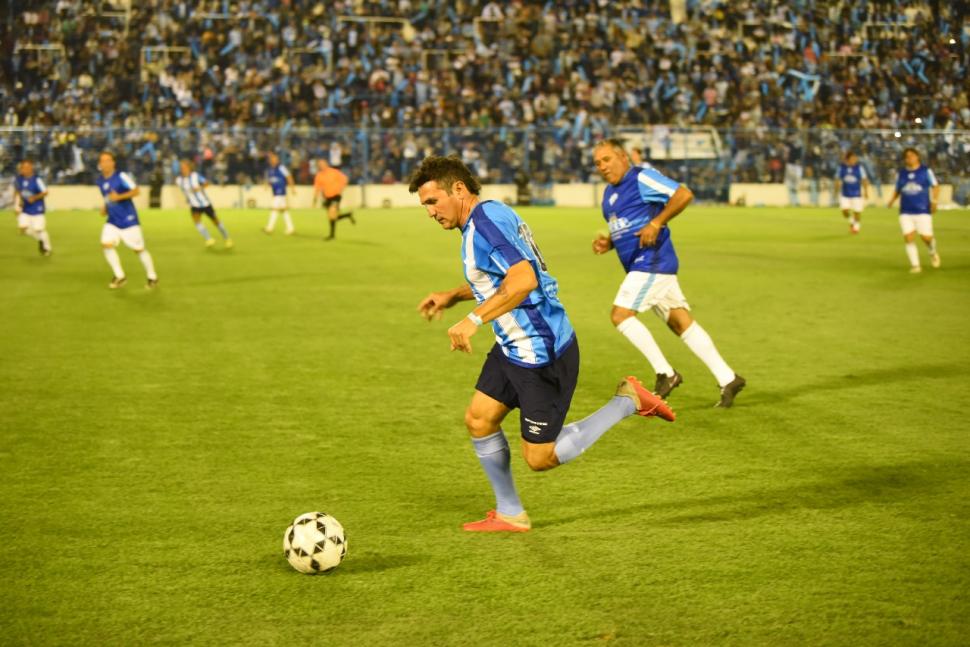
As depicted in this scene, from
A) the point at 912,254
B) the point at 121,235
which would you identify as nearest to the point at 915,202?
the point at 912,254

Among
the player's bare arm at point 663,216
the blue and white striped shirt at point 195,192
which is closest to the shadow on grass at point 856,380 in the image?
the player's bare arm at point 663,216

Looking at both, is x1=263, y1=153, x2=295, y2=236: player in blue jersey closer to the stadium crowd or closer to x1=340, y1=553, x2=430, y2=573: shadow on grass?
the stadium crowd

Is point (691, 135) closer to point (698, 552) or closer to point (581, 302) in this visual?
point (581, 302)

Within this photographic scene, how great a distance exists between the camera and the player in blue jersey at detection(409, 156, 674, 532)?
206 inches

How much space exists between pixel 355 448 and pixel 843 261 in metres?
15.4

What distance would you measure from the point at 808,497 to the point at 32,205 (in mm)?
20931

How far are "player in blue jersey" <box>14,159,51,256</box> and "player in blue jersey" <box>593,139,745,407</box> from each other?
1734 centimetres

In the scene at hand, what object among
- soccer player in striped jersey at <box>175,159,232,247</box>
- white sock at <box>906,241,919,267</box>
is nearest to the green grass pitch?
white sock at <box>906,241,919,267</box>

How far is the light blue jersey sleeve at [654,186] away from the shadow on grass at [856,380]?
180 cm

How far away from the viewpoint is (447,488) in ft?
22.1

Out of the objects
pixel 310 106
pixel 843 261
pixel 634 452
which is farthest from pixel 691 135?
pixel 634 452

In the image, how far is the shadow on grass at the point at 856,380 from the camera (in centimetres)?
936

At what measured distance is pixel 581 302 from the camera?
15.8 meters

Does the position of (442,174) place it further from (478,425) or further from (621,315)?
(621,315)
